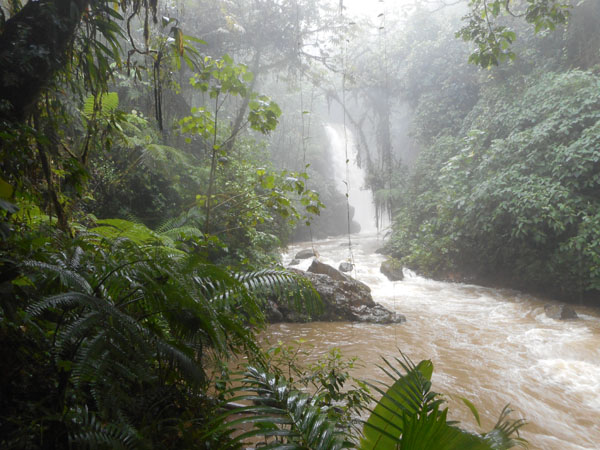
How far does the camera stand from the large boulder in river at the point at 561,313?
615 centimetres

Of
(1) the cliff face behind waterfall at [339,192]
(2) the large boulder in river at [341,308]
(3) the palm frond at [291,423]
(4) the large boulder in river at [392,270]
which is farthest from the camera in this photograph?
(1) the cliff face behind waterfall at [339,192]

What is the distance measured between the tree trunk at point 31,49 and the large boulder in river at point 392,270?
8683mm

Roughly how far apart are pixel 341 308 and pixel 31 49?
213 inches

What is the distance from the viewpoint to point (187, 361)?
1570 millimetres

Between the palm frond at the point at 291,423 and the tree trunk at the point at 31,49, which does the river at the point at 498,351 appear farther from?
the tree trunk at the point at 31,49

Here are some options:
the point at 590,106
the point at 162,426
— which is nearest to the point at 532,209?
the point at 590,106

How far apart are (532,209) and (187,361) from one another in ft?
25.6

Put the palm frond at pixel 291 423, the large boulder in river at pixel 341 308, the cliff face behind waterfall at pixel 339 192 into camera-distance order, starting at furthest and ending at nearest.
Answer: the cliff face behind waterfall at pixel 339 192
the large boulder in river at pixel 341 308
the palm frond at pixel 291 423

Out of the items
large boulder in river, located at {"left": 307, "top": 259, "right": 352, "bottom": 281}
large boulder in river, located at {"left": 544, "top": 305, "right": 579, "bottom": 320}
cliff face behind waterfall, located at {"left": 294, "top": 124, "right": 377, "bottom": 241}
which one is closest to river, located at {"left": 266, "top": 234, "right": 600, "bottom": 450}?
large boulder in river, located at {"left": 544, "top": 305, "right": 579, "bottom": 320}

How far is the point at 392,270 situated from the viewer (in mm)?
9477

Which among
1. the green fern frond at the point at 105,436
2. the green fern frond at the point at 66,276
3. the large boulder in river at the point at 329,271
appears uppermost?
the green fern frond at the point at 66,276

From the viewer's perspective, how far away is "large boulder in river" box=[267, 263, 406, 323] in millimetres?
6016

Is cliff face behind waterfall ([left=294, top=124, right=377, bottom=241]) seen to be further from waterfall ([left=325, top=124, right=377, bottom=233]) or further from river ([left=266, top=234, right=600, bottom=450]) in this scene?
river ([left=266, top=234, right=600, bottom=450])

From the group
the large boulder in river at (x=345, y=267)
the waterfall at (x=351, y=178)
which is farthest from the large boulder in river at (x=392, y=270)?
the waterfall at (x=351, y=178)
